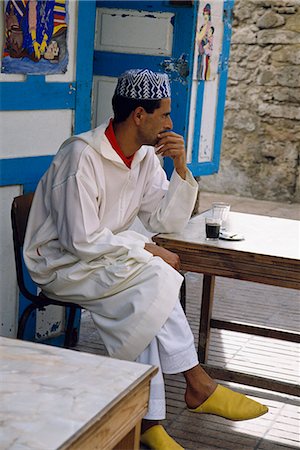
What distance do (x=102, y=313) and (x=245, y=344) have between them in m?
1.80

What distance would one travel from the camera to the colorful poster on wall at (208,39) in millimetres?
5559

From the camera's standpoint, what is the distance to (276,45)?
977cm

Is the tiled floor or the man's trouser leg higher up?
the man's trouser leg

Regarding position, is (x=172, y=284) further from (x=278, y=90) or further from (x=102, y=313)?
(x=278, y=90)

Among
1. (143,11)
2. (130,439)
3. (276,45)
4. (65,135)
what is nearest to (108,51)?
(143,11)

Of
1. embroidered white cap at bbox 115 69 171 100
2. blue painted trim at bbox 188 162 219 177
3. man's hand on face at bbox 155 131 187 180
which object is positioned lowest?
blue painted trim at bbox 188 162 219 177

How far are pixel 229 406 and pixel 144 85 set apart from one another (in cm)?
133

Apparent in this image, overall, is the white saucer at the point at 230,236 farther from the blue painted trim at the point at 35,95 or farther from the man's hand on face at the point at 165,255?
the blue painted trim at the point at 35,95

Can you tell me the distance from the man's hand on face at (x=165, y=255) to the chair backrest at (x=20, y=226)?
558mm

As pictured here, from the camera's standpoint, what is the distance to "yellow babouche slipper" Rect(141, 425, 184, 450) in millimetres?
3297

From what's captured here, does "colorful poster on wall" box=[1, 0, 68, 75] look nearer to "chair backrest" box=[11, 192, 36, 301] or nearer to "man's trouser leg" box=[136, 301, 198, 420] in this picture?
"chair backrest" box=[11, 192, 36, 301]

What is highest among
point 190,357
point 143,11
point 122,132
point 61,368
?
point 143,11

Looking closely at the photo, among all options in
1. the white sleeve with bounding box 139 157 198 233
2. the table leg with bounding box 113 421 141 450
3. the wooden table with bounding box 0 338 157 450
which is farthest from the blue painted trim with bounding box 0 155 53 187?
the table leg with bounding box 113 421 141 450

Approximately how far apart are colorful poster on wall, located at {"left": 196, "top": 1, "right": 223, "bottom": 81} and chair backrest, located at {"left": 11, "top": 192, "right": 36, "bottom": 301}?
→ 2244mm
